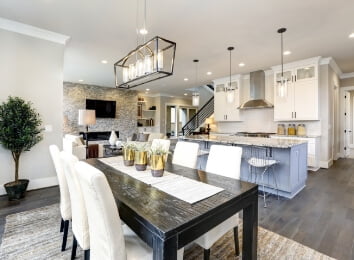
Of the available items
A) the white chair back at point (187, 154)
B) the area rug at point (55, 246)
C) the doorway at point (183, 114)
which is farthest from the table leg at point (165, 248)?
the doorway at point (183, 114)

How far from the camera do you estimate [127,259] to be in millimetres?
1145

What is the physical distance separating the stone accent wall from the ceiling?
338cm

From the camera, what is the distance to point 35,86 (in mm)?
3498

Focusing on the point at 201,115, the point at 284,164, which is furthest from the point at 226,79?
the point at 284,164

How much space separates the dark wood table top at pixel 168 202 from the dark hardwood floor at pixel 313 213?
4.09 ft

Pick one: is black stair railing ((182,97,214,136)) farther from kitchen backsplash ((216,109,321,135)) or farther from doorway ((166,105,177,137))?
doorway ((166,105,177,137))

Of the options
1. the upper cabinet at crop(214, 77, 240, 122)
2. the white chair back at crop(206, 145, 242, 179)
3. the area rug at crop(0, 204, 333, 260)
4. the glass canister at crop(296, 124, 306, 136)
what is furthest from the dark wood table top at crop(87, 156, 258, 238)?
the upper cabinet at crop(214, 77, 240, 122)

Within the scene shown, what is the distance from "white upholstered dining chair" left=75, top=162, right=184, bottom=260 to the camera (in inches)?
38.3

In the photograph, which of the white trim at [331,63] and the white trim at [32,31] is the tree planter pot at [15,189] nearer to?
the white trim at [32,31]

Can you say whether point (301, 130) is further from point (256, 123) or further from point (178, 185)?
point (178, 185)

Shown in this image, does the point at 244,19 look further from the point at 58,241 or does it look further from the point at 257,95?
the point at 58,241

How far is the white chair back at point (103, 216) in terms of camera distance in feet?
3.18

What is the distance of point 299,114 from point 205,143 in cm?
300

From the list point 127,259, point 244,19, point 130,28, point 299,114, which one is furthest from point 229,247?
point 299,114
